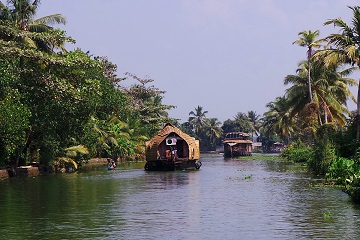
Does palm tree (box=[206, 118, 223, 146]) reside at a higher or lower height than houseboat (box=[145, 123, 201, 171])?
higher

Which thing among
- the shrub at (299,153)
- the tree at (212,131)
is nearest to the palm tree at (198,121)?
the tree at (212,131)

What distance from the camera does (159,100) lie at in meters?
88.6

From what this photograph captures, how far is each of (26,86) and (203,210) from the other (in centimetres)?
1667

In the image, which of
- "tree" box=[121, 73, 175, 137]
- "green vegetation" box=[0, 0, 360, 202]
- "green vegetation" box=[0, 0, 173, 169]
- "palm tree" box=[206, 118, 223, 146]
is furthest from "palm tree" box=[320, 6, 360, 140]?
"palm tree" box=[206, 118, 223, 146]

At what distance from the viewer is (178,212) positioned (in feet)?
62.7

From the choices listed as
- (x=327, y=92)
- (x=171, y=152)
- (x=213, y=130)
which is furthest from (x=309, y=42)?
(x=213, y=130)

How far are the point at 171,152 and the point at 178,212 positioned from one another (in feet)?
85.0

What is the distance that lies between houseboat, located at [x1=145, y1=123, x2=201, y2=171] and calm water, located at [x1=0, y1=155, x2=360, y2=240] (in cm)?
1447

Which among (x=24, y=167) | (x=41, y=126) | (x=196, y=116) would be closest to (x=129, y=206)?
(x=41, y=126)

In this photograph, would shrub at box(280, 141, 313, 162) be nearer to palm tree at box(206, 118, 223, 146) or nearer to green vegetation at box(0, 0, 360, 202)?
green vegetation at box(0, 0, 360, 202)

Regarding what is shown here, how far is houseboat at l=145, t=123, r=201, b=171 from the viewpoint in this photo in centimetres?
4462

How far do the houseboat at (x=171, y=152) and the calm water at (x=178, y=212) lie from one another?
1447 centimetres

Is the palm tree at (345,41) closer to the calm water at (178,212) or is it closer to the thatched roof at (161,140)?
the calm water at (178,212)

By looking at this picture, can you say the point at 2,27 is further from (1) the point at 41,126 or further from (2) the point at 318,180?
(2) the point at 318,180
